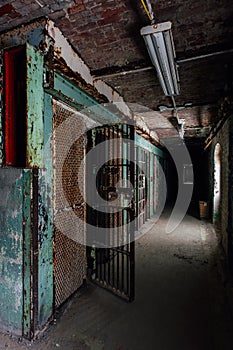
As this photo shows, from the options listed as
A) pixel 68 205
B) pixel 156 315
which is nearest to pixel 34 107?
pixel 68 205

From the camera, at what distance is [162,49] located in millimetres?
2293

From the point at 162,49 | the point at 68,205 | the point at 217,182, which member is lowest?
the point at 68,205

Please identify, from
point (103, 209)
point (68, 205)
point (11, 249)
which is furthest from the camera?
point (103, 209)

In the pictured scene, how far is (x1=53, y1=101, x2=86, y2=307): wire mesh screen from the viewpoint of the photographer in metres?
2.50

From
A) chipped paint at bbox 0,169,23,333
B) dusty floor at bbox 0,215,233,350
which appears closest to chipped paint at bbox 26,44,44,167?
chipped paint at bbox 0,169,23,333

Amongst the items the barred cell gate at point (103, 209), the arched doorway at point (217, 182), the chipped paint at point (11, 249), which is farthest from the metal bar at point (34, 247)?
the arched doorway at point (217, 182)

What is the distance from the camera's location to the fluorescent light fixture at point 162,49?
6.47 feet

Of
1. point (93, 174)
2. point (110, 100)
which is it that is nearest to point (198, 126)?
point (110, 100)

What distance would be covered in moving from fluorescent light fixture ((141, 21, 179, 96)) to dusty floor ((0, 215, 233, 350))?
9.89ft

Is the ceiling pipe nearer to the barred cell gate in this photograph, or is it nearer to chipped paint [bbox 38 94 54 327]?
the barred cell gate

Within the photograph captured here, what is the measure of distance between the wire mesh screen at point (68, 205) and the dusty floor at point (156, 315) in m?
0.33

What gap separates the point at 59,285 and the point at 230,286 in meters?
2.48

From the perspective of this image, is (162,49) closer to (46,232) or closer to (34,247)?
(46,232)

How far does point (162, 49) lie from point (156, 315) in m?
3.03
